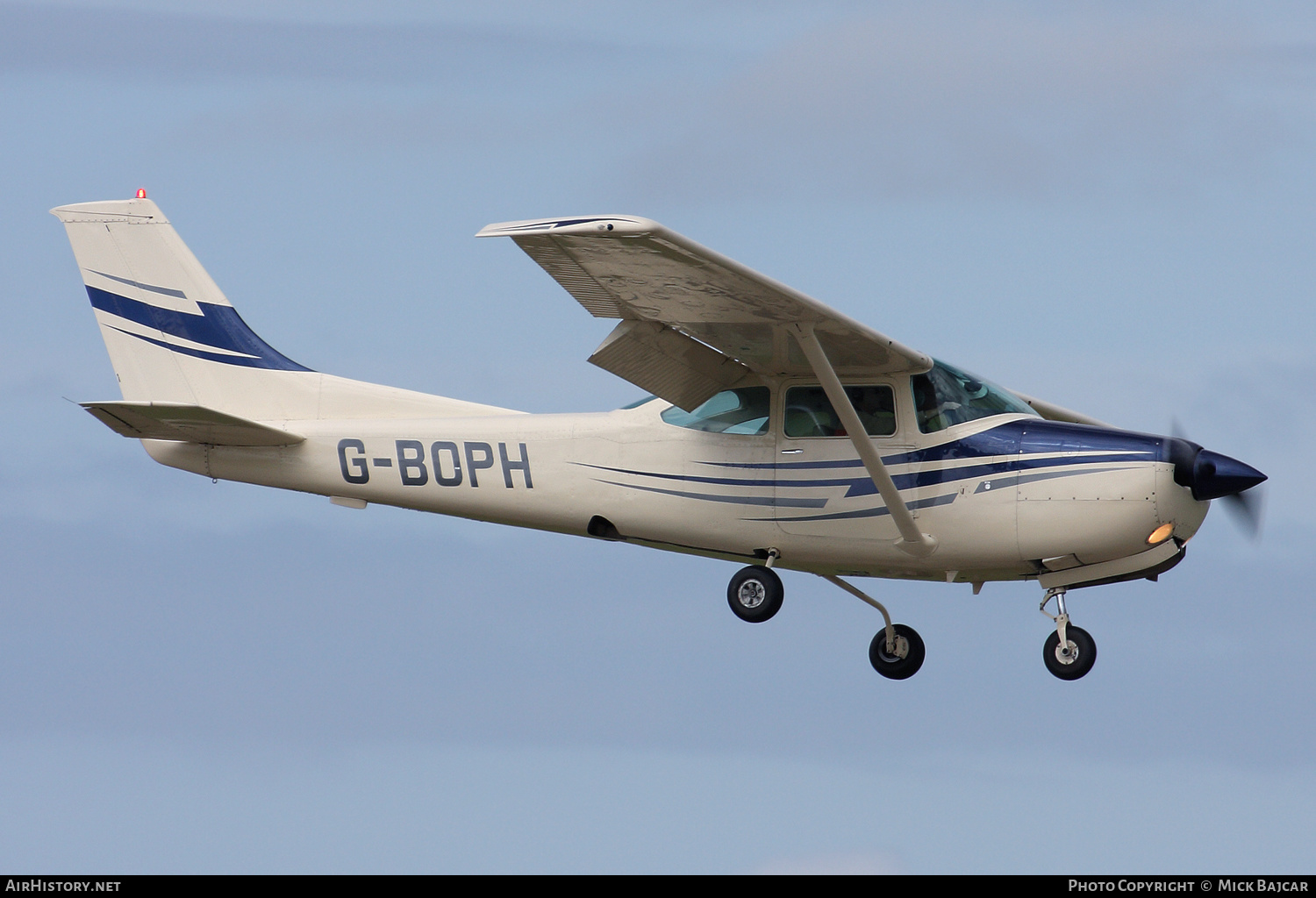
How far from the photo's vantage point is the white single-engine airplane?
601 inches

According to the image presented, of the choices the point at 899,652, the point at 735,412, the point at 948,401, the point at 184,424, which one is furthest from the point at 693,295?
the point at 184,424

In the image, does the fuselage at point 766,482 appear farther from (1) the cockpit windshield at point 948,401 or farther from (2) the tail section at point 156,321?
(2) the tail section at point 156,321

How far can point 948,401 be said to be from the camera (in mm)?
15922

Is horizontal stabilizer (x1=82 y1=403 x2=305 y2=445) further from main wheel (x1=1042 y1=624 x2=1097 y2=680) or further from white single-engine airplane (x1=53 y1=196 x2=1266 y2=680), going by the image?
main wheel (x1=1042 y1=624 x2=1097 y2=680)

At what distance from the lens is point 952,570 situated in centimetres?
1602

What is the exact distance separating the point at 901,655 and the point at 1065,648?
1.88 meters

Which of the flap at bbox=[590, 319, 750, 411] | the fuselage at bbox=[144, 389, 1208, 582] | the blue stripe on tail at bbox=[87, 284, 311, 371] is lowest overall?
the fuselage at bbox=[144, 389, 1208, 582]

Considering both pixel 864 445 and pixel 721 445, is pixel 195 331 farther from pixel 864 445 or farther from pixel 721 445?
pixel 864 445

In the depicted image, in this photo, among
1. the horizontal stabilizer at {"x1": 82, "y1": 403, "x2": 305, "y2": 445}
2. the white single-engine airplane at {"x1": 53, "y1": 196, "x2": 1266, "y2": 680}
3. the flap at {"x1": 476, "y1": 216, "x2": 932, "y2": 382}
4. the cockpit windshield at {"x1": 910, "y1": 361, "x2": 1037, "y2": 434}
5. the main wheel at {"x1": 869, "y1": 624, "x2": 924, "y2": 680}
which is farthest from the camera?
the main wheel at {"x1": 869, "y1": 624, "x2": 924, "y2": 680}

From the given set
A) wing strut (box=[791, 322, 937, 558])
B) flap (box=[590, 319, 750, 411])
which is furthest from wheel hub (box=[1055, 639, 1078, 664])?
flap (box=[590, 319, 750, 411])

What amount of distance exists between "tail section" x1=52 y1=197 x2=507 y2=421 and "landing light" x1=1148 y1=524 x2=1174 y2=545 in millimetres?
8386

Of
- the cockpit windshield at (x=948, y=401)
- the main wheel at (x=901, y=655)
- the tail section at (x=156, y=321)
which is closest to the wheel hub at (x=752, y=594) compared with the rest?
the main wheel at (x=901, y=655)

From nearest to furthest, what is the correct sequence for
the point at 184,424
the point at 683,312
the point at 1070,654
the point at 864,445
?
the point at 683,312 → the point at 864,445 → the point at 1070,654 → the point at 184,424

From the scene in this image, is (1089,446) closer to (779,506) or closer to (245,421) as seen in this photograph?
(779,506)
